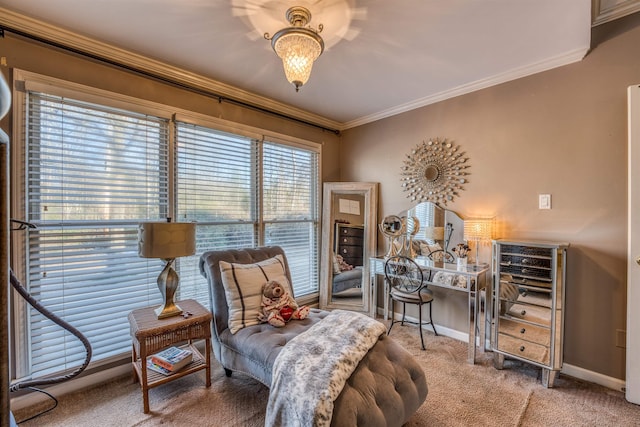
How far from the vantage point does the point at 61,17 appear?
1938 millimetres

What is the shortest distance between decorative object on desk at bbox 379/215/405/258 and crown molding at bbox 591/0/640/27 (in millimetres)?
2227

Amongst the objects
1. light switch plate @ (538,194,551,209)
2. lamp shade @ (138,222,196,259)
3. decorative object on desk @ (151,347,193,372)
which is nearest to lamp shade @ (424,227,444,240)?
light switch plate @ (538,194,551,209)

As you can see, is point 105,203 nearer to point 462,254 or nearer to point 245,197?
point 245,197

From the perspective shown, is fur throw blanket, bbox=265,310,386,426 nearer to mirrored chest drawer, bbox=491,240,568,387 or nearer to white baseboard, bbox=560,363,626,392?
mirrored chest drawer, bbox=491,240,568,387

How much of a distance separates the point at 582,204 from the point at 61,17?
154 inches

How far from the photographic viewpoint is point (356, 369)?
161cm

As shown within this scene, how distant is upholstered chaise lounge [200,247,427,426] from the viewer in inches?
58.0

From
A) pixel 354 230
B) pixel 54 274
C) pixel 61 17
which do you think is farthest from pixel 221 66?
pixel 354 230

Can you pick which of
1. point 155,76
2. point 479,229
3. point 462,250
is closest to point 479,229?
point 479,229

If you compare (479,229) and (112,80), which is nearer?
(112,80)

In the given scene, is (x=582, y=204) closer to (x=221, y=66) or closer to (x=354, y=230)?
(x=354, y=230)

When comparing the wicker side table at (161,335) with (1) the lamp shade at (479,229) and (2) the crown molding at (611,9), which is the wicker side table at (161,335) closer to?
(1) the lamp shade at (479,229)

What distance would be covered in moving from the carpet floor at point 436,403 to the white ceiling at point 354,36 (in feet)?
8.20

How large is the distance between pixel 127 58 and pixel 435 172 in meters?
2.95
